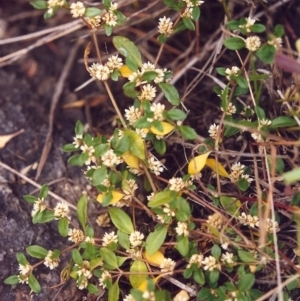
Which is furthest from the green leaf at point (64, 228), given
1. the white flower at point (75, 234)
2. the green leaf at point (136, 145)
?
the green leaf at point (136, 145)

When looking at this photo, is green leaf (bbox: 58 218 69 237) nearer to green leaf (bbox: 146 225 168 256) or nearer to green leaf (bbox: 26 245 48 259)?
green leaf (bbox: 26 245 48 259)

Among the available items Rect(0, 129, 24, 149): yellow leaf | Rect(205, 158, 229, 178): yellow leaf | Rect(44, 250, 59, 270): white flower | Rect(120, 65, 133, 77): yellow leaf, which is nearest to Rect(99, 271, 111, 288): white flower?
Rect(44, 250, 59, 270): white flower

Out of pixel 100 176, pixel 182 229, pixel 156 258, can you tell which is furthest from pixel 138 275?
pixel 100 176

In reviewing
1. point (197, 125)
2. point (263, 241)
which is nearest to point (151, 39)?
point (197, 125)

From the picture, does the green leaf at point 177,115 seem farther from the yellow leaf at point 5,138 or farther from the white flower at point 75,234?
the yellow leaf at point 5,138

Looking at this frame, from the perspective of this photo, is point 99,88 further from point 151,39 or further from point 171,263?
point 171,263
